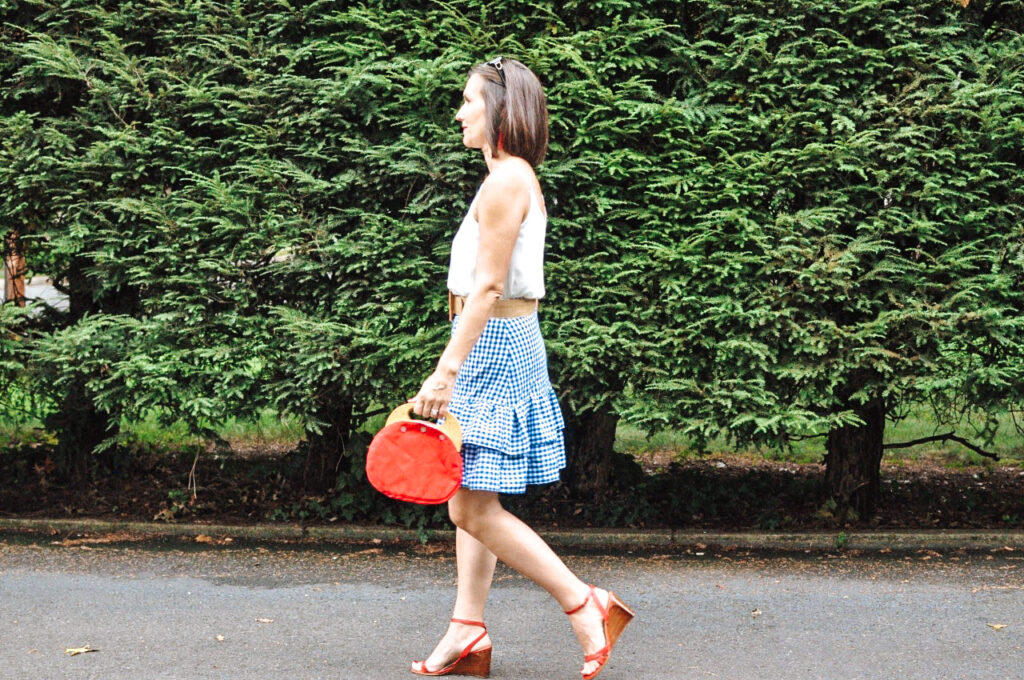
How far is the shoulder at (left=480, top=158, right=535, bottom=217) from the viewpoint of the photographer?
3.31 metres

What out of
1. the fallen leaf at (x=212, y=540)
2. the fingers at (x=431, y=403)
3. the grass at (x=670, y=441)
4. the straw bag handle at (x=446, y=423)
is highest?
the fingers at (x=431, y=403)

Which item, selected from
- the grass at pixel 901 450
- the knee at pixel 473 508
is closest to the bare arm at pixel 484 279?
the knee at pixel 473 508

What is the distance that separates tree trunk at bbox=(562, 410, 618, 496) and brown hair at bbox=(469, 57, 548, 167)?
2.42m

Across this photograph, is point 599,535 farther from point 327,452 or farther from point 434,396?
point 434,396

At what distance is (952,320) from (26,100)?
4.68 m

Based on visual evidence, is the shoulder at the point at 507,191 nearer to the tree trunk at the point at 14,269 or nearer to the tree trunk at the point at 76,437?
the tree trunk at the point at 14,269

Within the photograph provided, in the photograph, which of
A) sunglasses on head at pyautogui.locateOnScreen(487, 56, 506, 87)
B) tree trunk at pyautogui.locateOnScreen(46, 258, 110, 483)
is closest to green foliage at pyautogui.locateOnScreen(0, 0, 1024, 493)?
tree trunk at pyautogui.locateOnScreen(46, 258, 110, 483)

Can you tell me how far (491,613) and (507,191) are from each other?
1832 millimetres

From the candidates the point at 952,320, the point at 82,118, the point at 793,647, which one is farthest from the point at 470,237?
the point at 82,118

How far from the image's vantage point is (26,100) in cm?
541

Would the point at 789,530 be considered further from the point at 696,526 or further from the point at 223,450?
the point at 223,450

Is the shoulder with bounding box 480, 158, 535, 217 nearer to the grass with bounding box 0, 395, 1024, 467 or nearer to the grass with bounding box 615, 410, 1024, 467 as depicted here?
the grass with bounding box 0, 395, 1024, 467

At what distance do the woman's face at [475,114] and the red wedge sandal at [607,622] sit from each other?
1.57 meters

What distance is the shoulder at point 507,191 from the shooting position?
130 inches
